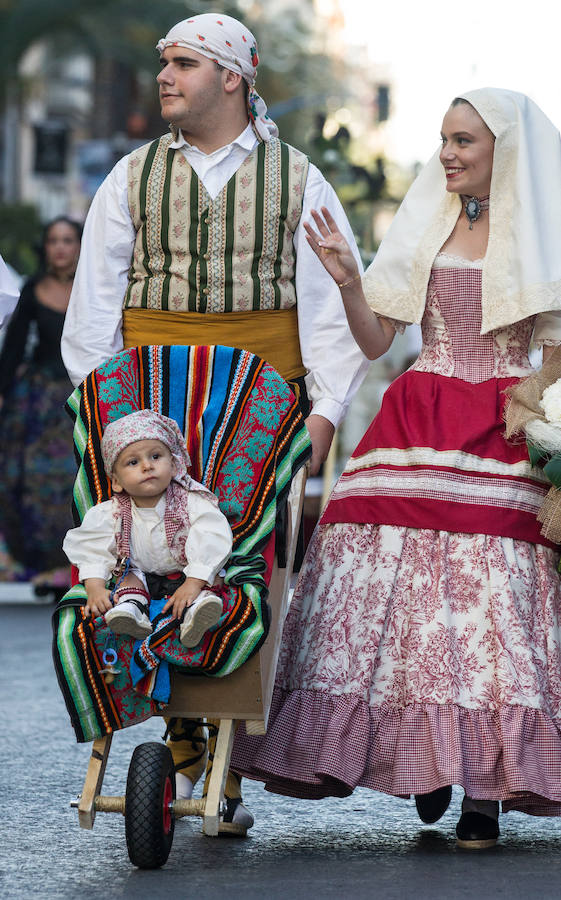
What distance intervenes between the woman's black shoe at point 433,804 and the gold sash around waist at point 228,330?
1.38 metres

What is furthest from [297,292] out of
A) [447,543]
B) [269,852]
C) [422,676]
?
[269,852]

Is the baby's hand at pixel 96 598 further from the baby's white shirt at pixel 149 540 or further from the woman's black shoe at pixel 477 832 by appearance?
the woman's black shoe at pixel 477 832

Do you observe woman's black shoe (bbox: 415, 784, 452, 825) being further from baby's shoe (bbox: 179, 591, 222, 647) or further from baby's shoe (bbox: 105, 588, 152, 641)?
baby's shoe (bbox: 105, 588, 152, 641)

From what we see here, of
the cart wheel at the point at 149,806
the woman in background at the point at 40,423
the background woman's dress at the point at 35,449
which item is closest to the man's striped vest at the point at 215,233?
the cart wheel at the point at 149,806

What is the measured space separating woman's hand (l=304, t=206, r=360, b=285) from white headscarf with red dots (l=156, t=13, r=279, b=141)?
64 centimetres

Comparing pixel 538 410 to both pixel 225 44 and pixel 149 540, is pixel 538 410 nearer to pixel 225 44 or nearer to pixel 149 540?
pixel 149 540

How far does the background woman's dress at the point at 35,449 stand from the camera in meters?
10.9

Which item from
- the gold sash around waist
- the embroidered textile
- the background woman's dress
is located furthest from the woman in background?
the embroidered textile

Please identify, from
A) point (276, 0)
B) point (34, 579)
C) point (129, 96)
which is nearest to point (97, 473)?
point (34, 579)

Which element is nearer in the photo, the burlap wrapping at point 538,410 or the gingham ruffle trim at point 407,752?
the gingham ruffle trim at point 407,752

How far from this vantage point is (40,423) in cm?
1116

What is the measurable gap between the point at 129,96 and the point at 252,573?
45.2 meters

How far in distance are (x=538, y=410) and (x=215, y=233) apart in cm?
114

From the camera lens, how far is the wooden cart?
4.42 metres
